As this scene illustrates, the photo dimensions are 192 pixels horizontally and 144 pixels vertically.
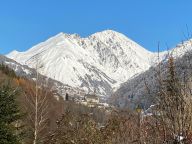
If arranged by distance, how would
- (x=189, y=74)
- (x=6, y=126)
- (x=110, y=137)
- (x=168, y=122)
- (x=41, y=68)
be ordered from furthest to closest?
(x=41, y=68) < (x=110, y=137) < (x=6, y=126) < (x=189, y=74) < (x=168, y=122)

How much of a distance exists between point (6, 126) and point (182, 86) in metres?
A: 14.7

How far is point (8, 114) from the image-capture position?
23.3 metres

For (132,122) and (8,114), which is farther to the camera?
(8,114)

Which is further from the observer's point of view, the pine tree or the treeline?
the pine tree

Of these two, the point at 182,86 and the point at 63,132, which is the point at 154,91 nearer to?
the point at 182,86

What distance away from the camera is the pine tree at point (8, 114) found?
21438 millimetres

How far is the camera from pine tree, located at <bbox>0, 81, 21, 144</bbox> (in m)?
21.4

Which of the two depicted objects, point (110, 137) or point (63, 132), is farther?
point (63, 132)

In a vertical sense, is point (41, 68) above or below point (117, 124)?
above

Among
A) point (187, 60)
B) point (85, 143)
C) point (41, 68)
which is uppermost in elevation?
point (41, 68)

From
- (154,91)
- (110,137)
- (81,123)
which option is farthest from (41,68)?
(154,91)

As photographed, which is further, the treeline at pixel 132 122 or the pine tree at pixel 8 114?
the pine tree at pixel 8 114

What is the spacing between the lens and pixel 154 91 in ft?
29.8

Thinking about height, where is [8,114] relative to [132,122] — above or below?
above
